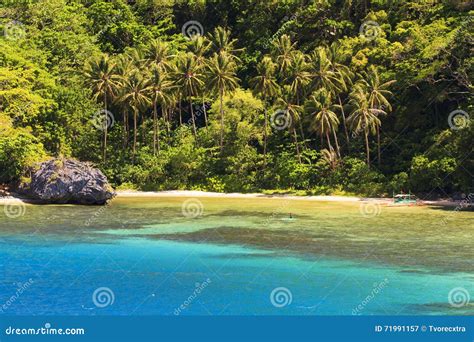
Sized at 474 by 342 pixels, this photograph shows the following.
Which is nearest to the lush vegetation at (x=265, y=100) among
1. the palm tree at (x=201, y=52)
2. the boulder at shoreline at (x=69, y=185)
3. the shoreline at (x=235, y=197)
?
the palm tree at (x=201, y=52)

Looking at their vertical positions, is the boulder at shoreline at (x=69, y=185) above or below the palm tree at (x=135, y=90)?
below

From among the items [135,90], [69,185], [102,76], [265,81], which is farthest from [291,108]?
[69,185]

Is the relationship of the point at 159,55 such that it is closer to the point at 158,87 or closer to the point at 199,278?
the point at 158,87

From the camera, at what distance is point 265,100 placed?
302ft

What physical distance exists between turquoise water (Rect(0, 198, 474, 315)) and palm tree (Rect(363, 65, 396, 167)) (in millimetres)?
42001

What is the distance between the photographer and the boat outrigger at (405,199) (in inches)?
2886

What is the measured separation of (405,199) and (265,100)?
26797 millimetres

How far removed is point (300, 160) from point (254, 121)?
10729mm

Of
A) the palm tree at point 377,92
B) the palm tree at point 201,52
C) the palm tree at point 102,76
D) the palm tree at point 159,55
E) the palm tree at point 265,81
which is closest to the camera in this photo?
the palm tree at point 377,92

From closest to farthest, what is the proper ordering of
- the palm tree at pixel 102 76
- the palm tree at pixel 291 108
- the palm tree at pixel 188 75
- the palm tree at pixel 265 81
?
the palm tree at pixel 291 108 → the palm tree at pixel 265 81 → the palm tree at pixel 102 76 → the palm tree at pixel 188 75

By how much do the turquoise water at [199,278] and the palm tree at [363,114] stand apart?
128ft

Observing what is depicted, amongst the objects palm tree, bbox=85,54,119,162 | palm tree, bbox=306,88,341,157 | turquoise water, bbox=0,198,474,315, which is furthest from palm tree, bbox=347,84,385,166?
turquoise water, bbox=0,198,474,315

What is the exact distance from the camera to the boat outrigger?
2886 inches

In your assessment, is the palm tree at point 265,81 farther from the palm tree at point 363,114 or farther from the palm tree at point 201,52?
the palm tree at point 363,114
